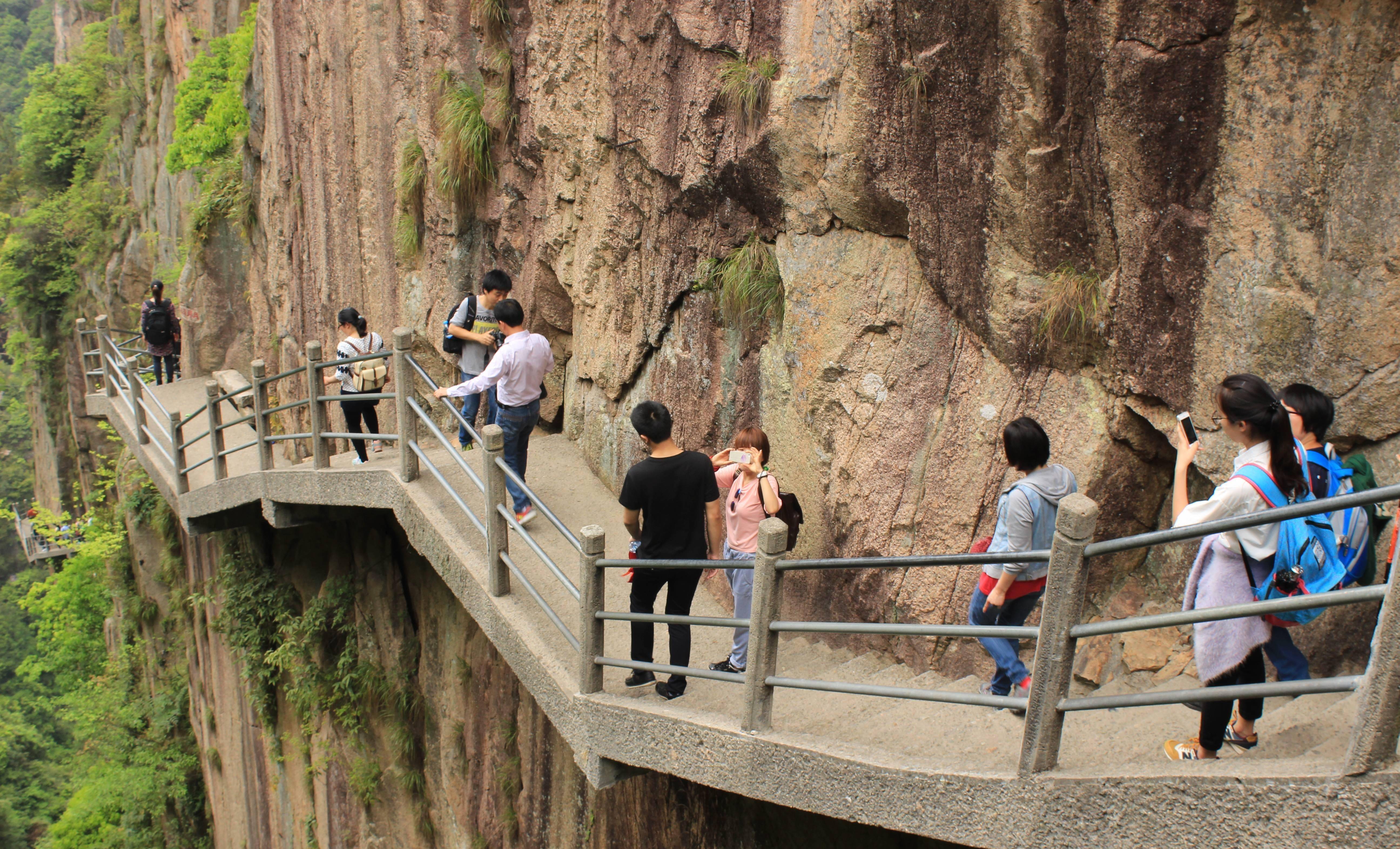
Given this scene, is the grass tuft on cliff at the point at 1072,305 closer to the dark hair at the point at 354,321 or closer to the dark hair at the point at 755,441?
the dark hair at the point at 755,441

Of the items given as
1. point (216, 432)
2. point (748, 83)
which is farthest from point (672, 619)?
point (216, 432)

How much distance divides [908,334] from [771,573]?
87.0 inches

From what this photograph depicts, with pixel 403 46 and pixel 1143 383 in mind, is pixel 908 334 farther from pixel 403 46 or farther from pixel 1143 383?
pixel 403 46

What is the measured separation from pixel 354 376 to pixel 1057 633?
22.8 feet

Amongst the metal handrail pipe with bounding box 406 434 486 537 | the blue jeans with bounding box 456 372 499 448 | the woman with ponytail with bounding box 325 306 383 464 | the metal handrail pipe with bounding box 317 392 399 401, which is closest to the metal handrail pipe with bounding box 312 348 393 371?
the metal handrail pipe with bounding box 317 392 399 401

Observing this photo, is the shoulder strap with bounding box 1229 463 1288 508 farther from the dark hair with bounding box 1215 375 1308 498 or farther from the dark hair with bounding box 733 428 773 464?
the dark hair with bounding box 733 428 773 464

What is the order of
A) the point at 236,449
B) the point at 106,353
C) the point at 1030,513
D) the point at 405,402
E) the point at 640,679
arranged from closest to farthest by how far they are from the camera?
the point at 1030,513 < the point at 640,679 < the point at 405,402 < the point at 236,449 < the point at 106,353

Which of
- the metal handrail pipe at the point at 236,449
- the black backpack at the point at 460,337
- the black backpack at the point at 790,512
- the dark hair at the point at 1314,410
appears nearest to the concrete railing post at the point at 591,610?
the black backpack at the point at 790,512

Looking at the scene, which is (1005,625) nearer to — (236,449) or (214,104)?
(236,449)

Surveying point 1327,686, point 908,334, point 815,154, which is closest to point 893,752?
point 1327,686

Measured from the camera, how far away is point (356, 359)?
738 centimetres

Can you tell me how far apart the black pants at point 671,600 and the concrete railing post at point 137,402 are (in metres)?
9.06

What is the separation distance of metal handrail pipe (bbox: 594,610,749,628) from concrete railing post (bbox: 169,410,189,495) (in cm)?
744

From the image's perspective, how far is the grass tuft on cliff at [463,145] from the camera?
907 cm
